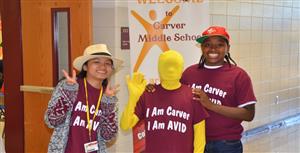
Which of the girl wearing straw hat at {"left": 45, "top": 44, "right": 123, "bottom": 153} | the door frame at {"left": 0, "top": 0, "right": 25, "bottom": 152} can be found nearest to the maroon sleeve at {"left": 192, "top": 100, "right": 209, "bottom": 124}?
the girl wearing straw hat at {"left": 45, "top": 44, "right": 123, "bottom": 153}

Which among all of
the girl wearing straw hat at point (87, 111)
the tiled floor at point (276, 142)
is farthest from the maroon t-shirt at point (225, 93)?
the tiled floor at point (276, 142)

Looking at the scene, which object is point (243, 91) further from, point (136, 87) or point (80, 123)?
point (80, 123)

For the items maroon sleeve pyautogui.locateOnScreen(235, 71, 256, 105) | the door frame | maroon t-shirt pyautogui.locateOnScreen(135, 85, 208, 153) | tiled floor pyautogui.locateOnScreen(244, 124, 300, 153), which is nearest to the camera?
maroon t-shirt pyautogui.locateOnScreen(135, 85, 208, 153)

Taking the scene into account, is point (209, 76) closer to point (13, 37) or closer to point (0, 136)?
point (13, 37)

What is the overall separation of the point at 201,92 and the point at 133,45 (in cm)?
128

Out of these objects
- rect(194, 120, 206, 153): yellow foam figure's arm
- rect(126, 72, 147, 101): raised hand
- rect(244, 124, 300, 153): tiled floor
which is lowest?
rect(244, 124, 300, 153): tiled floor

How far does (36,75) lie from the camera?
3602 mm

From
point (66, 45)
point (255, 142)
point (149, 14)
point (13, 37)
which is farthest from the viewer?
point (255, 142)

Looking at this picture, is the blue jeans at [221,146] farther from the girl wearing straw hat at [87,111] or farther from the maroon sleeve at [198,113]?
the girl wearing straw hat at [87,111]

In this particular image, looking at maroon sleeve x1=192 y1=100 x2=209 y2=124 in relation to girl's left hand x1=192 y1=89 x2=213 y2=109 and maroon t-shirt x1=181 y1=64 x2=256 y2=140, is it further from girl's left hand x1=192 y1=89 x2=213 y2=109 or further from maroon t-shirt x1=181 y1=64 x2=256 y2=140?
maroon t-shirt x1=181 y1=64 x2=256 y2=140

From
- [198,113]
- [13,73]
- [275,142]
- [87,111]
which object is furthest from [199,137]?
[275,142]

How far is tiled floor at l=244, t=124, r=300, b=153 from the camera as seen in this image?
4.65 meters

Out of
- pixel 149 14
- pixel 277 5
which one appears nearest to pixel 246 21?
pixel 277 5

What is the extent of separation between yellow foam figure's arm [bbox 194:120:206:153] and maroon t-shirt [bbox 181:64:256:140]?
16cm
